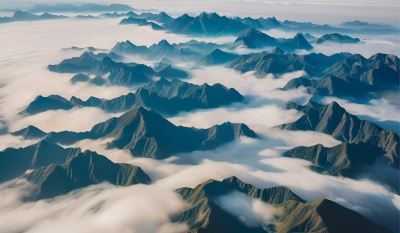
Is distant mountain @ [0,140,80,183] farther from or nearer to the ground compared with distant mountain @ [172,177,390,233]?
nearer to the ground

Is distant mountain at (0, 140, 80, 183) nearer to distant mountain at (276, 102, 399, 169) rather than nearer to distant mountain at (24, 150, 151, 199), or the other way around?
distant mountain at (24, 150, 151, 199)

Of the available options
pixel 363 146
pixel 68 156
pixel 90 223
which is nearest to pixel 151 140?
pixel 68 156

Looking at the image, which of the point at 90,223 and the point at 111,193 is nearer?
the point at 90,223

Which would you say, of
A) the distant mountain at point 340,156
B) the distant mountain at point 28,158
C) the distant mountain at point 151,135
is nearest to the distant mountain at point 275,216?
the distant mountain at point 340,156

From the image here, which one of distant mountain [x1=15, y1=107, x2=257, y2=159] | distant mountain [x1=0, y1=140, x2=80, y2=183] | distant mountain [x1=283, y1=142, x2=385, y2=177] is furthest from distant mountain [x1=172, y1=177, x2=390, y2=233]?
distant mountain [x1=0, y1=140, x2=80, y2=183]

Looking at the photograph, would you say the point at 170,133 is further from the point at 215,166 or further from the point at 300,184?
the point at 300,184

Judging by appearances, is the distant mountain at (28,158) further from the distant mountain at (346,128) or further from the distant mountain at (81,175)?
the distant mountain at (346,128)

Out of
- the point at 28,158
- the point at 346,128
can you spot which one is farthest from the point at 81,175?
the point at 346,128
